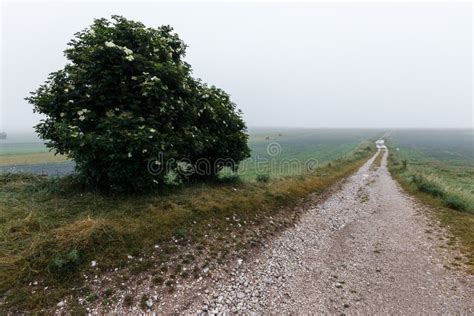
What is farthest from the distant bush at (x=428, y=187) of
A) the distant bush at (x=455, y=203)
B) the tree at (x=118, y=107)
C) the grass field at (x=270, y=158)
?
the tree at (x=118, y=107)

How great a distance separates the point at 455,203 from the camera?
1404 centimetres

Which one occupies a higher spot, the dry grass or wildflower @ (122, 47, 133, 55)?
wildflower @ (122, 47, 133, 55)

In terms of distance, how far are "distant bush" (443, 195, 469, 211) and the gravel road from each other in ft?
13.4

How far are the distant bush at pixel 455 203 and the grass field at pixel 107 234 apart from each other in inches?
388

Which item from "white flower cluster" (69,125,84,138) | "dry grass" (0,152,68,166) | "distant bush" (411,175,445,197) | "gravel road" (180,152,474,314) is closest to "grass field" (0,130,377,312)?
"gravel road" (180,152,474,314)

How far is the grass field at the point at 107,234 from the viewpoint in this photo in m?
5.42

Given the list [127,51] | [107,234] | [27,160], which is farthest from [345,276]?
[27,160]

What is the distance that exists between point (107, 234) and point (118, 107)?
15.4 ft

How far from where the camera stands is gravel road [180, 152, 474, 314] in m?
5.76

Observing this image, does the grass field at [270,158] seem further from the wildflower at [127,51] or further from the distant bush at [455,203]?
the wildflower at [127,51]

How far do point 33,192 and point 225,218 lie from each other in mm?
7470

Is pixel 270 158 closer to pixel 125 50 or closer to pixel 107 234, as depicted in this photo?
pixel 125 50

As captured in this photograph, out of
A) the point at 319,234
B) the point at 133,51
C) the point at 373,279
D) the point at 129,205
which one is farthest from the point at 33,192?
the point at 373,279

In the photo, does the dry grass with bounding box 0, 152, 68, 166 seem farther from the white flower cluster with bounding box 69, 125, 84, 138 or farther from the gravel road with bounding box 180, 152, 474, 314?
the gravel road with bounding box 180, 152, 474, 314
